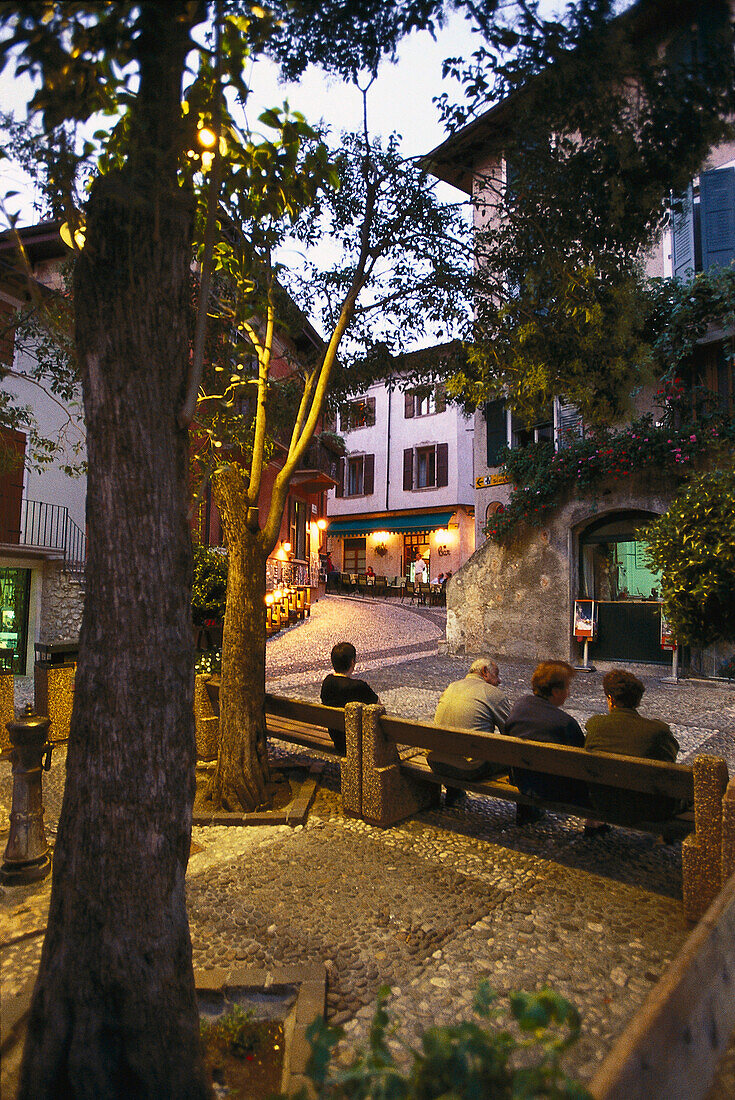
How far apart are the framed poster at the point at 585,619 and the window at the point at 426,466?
16.8 metres

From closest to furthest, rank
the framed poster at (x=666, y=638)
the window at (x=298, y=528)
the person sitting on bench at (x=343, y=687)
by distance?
the person sitting on bench at (x=343, y=687) → the framed poster at (x=666, y=638) → the window at (x=298, y=528)

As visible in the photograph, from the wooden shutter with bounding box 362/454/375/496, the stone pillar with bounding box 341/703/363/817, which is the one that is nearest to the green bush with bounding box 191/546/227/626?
the stone pillar with bounding box 341/703/363/817

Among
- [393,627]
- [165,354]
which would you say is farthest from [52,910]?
[393,627]

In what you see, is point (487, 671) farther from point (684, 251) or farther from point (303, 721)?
point (684, 251)

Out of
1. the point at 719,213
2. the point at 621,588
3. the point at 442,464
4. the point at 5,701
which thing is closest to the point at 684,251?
the point at 719,213

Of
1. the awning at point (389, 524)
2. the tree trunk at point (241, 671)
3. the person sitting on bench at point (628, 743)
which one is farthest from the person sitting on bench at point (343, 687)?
the awning at point (389, 524)

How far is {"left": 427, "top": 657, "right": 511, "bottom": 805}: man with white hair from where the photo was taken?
434 centimetres

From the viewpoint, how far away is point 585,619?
12766 millimetres

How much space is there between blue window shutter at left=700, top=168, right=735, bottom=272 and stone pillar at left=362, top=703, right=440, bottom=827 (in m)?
11.2

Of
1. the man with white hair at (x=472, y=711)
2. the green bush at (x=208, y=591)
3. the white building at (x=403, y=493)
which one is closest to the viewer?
the man with white hair at (x=472, y=711)

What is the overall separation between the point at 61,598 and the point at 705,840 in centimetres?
1317

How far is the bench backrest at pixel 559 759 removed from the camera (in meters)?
3.29

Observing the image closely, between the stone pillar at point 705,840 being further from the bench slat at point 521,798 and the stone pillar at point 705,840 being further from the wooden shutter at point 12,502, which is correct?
the wooden shutter at point 12,502

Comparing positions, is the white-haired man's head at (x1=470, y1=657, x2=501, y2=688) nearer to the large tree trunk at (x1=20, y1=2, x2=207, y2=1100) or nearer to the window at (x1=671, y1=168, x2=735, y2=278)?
the large tree trunk at (x1=20, y1=2, x2=207, y2=1100)
